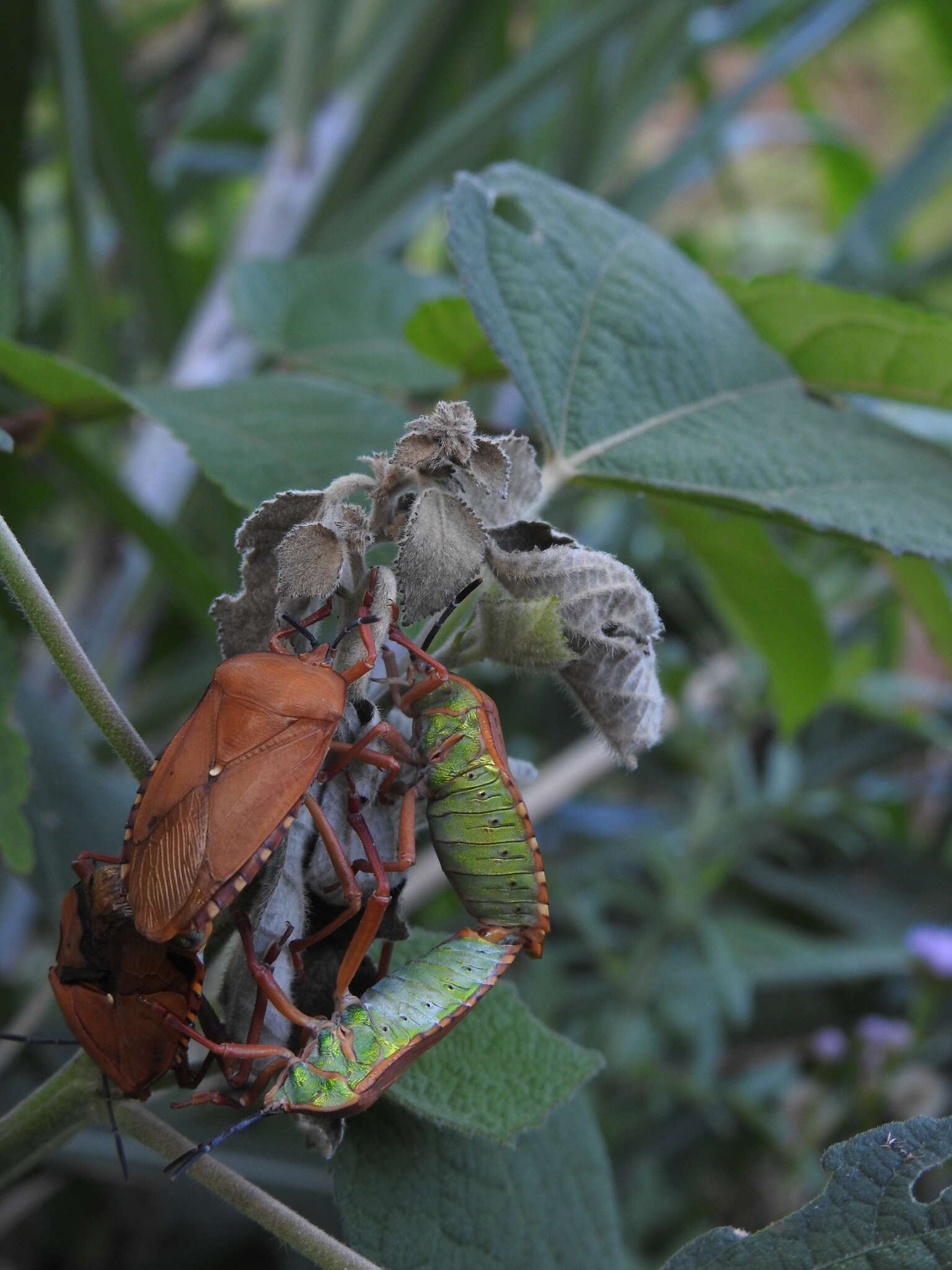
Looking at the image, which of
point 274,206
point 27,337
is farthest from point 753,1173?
point 27,337

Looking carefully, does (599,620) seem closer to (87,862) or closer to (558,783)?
(87,862)

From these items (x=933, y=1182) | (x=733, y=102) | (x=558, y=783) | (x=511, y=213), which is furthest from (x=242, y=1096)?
(x=733, y=102)

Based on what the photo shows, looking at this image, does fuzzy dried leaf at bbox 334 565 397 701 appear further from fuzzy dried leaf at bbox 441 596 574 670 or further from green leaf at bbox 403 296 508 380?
green leaf at bbox 403 296 508 380

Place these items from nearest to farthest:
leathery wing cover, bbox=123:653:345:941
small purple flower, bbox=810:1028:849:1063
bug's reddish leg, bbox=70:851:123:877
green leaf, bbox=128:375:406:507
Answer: leathery wing cover, bbox=123:653:345:941, bug's reddish leg, bbox=70:851:123:877, green leaf, bbox=128:375:406:507, small purple flower, bbox=810:1028:849:1063

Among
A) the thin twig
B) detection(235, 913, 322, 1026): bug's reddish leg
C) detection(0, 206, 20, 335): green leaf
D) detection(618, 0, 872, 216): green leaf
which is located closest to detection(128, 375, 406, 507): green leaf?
detection(0, 206, 20, 335): green leaf

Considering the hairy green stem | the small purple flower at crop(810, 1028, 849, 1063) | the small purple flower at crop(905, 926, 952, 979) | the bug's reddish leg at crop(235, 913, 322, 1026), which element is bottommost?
the small purple flower at crop(810, 1028, 849, 1063)

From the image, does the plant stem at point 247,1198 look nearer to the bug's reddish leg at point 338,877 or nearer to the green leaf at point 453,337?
the bug's reddish leg at point 338,877

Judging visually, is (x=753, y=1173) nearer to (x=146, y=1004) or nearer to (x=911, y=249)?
(x=146, y=1004)
